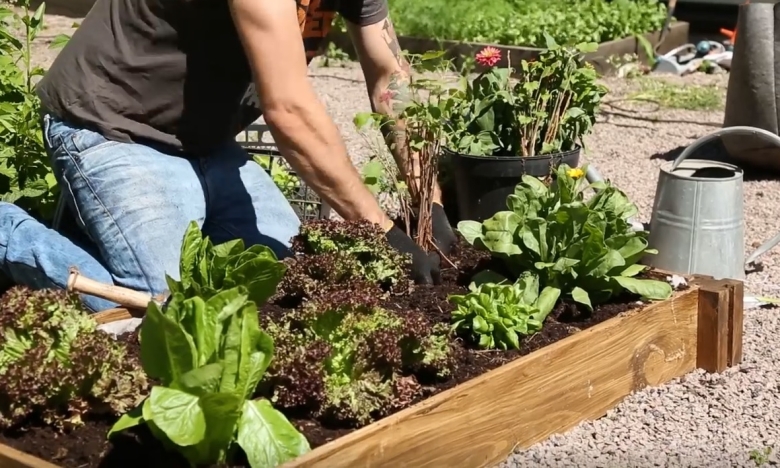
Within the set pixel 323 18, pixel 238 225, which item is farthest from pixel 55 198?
pixel 323 18

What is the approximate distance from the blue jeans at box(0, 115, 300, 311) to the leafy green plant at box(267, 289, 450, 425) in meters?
0.81

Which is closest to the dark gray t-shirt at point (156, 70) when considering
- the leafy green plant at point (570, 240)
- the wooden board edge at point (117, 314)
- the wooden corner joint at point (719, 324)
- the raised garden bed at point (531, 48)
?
the wooden board edge at point (117, 314)

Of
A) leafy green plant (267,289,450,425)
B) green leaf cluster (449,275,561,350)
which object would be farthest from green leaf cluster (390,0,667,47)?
leafy green plant (267,289,450,425)

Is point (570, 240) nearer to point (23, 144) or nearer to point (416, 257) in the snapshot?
point (416, 257)

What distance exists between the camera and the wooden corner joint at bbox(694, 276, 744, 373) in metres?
2.92

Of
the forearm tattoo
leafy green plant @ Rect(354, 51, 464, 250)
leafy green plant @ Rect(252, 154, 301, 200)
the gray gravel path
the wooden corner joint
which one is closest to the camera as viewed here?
the gray gravel path

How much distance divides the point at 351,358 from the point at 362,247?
1.94ft

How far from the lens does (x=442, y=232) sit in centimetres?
330

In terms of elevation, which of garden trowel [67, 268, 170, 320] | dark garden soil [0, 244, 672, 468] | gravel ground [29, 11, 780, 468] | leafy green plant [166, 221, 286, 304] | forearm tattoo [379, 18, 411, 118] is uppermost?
forearm tattoo [379, 18, 411, 118]

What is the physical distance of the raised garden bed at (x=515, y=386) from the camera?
206 cm

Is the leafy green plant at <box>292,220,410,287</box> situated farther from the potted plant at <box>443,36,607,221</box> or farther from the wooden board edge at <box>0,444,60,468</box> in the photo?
the wooden board edge at <box>0,444,60,468</box>

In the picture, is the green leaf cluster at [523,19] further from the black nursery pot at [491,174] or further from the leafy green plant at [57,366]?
the leafy green plant at [57,366]

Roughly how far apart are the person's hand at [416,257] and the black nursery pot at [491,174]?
460 millimetres

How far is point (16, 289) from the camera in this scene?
2.31 m
